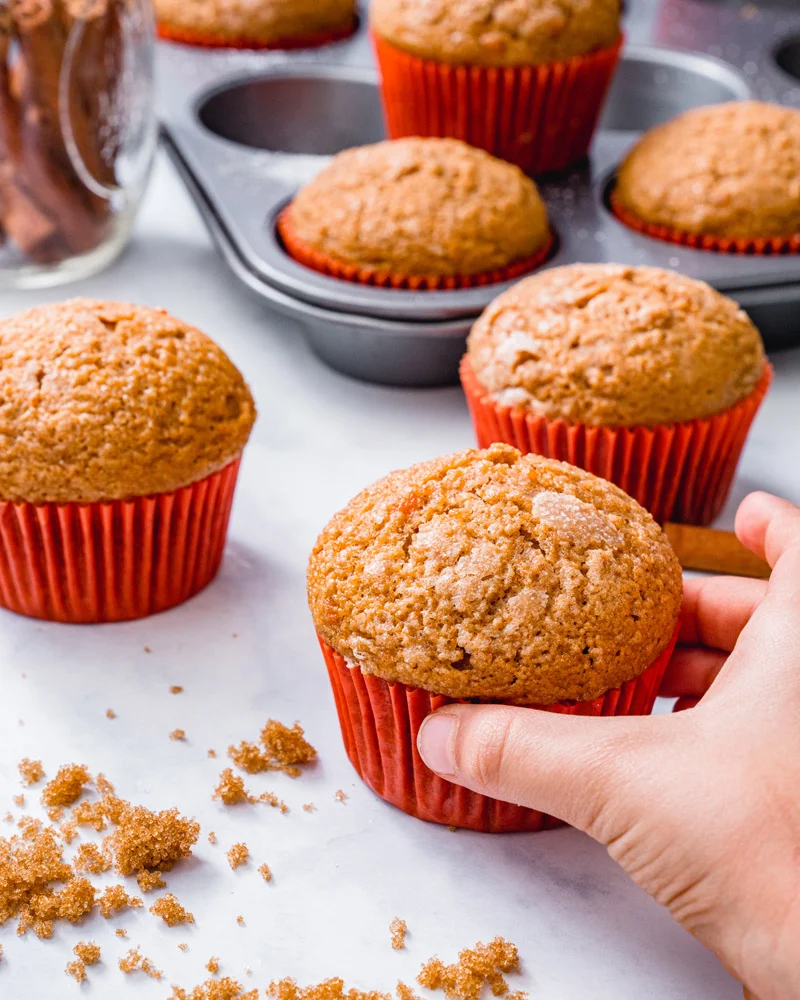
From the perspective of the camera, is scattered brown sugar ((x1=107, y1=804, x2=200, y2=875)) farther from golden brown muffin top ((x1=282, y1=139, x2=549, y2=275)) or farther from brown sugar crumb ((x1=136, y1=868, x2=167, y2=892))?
golden brown muffin top ((x1=282, y1=139, x2=549, y2=275))

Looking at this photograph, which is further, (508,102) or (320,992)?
(508,102)

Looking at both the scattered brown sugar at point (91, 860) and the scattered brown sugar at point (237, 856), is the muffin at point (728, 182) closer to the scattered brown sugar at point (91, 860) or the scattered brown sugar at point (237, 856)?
the scattered brown sugar at point (237, 856)

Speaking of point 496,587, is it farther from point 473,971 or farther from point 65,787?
point 65,787

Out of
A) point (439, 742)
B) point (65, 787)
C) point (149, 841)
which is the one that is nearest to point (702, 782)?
point (439, 742)

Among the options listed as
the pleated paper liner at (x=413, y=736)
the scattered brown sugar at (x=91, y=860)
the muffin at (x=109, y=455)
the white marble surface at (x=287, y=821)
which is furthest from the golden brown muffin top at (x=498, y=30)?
the scattered brown sugar at (x=91, y=860)

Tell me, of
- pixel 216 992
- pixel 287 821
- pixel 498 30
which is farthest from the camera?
pixel 498 30

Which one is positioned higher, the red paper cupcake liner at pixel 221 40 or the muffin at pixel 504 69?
the muffin at pixel 504 69

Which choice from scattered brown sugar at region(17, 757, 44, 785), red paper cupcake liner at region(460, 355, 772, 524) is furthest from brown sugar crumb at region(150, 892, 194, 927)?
red paper cupcake liner at region(460, 355, 772, 524)
